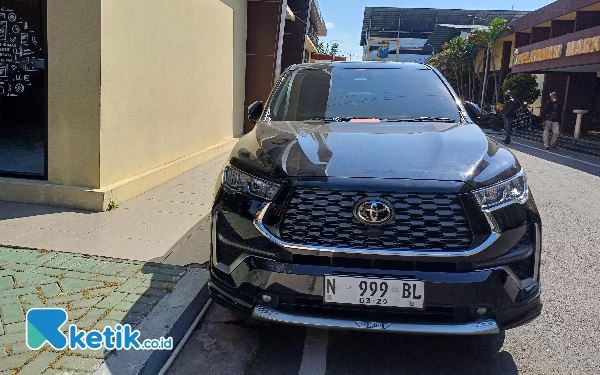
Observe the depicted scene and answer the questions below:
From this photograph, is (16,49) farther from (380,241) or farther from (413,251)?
(413,251)

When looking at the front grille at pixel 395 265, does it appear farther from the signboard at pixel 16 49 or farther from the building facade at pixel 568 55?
the building facade at pixel 568 55

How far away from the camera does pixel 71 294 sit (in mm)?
3430

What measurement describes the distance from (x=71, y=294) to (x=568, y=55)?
18.8 meters

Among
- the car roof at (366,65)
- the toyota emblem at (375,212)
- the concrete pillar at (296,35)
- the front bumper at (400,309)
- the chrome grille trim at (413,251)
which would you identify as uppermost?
the concrete pillar at (296,35)

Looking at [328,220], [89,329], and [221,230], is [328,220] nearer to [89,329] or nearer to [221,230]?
[221,230]

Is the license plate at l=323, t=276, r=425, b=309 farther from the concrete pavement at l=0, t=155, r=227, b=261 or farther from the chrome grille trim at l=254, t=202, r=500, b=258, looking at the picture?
the concrete pavement at l=0, t=155, r=227, b=261

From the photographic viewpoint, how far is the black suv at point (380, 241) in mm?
2553

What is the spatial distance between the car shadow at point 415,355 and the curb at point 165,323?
3.02ft

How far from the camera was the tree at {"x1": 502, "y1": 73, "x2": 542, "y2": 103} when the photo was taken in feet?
84.6

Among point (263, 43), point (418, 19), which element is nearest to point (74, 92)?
→ point (263, 43)

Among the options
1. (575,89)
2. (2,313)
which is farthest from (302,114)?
(575,89)

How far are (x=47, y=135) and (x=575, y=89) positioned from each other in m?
22.8

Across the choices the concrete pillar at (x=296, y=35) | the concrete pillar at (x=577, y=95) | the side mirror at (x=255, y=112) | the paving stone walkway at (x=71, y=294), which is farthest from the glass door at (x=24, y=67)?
the concrete pillar at (x=577, y=95)

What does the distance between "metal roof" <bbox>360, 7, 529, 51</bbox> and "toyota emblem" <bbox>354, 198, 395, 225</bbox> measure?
176 feet
